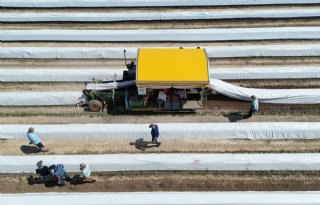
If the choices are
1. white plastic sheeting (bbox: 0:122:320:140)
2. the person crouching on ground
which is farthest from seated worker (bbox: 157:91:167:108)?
the person crouching on ground

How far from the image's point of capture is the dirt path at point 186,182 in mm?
11094

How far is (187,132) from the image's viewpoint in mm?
12445

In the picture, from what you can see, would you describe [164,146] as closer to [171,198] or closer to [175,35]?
[171,198]

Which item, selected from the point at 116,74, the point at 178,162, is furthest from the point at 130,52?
the point at 178,162

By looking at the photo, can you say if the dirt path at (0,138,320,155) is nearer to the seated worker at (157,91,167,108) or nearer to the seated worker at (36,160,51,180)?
the seated worker at (36,160,51,180)

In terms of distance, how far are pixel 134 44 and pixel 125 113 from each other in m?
4.65

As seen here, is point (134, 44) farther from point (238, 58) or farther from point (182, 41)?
point (238, 58)

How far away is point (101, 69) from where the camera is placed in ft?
49.5

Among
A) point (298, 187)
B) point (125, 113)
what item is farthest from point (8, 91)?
point (298, 187)

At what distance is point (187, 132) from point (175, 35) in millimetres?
6174

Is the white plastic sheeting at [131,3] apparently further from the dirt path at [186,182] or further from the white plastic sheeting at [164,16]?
the dirt path at [186,182]

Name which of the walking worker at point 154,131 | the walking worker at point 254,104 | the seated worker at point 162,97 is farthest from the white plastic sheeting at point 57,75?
the walking worker at point 254,104

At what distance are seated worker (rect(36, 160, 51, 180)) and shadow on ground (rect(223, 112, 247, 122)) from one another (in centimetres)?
722

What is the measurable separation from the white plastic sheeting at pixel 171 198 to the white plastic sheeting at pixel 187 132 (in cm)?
249
